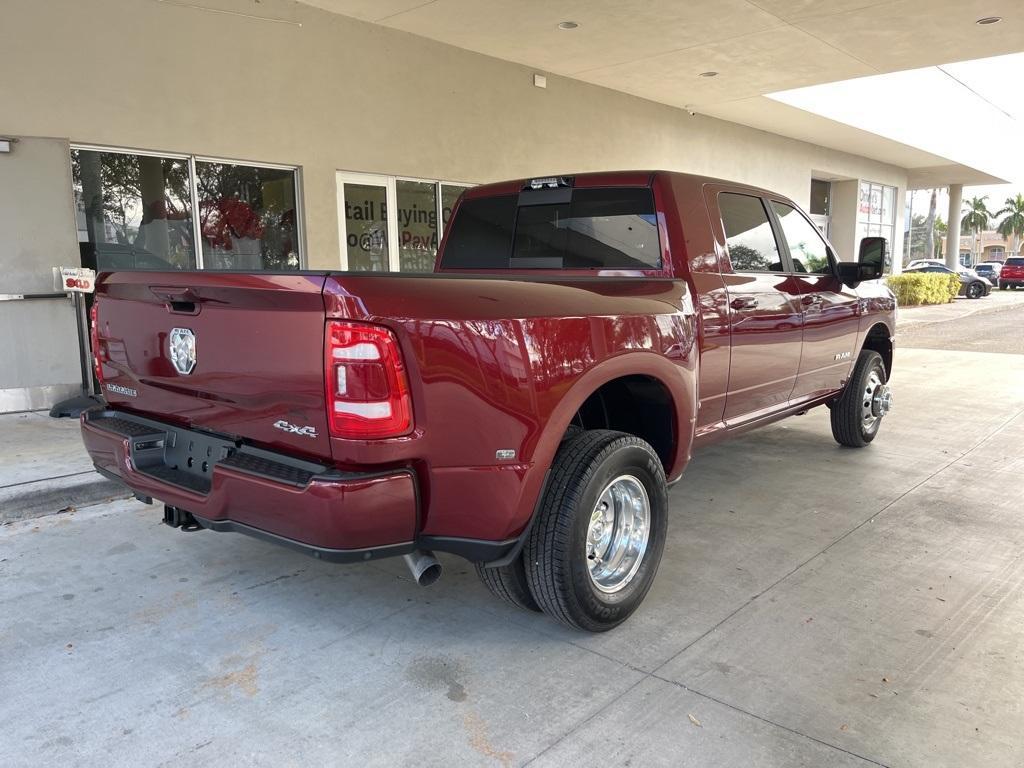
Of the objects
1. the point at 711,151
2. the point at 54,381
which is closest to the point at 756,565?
the point at 54,381

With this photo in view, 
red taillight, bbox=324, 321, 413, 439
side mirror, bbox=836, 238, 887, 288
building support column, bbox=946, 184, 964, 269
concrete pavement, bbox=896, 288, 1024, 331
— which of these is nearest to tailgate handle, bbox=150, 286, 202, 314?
red taillight, bbox=324, 321, 413, 439

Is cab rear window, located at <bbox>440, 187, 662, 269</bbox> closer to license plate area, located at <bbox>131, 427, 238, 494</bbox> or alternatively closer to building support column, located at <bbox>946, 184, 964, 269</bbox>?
license plate area, located at <bbox>131, 427, 238, 494</bbox>

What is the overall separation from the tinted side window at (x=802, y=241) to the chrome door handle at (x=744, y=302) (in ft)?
2.84

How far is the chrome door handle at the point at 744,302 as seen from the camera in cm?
443

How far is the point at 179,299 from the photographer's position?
3027 millimetres

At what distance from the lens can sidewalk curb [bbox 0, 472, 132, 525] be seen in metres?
4.97

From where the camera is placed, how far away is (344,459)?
102 inches

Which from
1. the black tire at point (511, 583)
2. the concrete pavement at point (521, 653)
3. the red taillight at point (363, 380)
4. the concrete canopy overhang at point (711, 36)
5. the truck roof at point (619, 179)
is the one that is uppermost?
the concrete canopy overhang at point (711, 36)

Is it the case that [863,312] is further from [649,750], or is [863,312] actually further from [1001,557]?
[649,750]

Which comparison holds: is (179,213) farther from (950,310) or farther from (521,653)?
(950,310)

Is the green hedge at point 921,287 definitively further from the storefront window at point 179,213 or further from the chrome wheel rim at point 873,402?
the storefront window at point 179,213

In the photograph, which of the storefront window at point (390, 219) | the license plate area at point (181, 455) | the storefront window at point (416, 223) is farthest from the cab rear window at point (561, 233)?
the storefront window at point (416, 223)

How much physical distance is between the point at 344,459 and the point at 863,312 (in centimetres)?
492

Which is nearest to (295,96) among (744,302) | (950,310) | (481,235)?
(481,235)
